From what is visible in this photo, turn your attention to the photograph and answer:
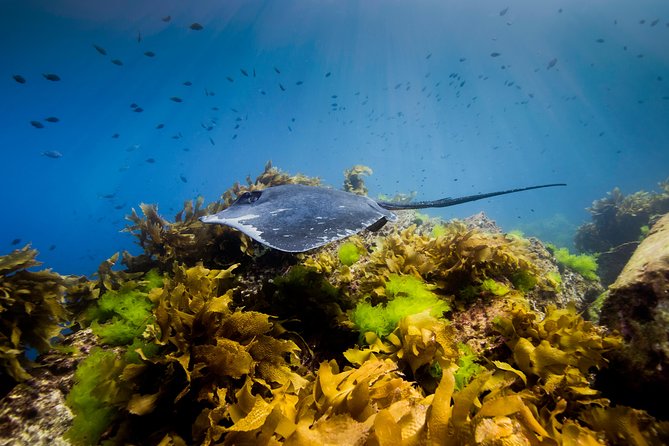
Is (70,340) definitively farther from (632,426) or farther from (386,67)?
(386,67)

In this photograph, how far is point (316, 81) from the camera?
79.9 meters

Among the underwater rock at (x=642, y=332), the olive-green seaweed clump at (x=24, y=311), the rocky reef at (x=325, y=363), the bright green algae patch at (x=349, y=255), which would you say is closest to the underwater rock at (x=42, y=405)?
the rocky reef at (x=325, y=363)

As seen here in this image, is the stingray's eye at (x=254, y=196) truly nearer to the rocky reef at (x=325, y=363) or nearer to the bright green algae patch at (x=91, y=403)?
the rocky reef at (x=325, y=363)

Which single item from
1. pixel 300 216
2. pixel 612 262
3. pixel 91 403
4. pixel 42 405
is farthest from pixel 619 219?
pixel 42 405

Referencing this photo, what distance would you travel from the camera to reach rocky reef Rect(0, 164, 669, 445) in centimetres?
145

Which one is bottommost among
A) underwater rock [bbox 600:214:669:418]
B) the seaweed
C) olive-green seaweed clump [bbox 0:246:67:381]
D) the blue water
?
underwater rock [bbox 600:214:669:418]

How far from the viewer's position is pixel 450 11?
2082 inches

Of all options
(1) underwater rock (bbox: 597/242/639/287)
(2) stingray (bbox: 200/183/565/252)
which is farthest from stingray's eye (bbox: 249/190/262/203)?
(1) underwater rock (bbox: 597/242/639/287)

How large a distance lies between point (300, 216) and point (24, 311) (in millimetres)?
2778

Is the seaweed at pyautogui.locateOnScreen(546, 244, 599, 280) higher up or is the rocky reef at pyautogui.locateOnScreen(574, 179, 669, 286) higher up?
the rocky reef at pyautogui.locateOnScreen(574, 179, 669, 286)

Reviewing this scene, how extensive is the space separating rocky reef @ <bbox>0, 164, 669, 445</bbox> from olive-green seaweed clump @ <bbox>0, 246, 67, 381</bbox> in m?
0.01

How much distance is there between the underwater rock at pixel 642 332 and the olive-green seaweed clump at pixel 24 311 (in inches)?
174

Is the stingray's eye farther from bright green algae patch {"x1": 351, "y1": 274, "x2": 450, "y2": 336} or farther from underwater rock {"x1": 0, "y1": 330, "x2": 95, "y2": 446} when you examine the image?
underwater rock {"x1": 0, "y1": 330, "x2": 95, "y2": 446}

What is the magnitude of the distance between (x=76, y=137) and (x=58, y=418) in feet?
295
